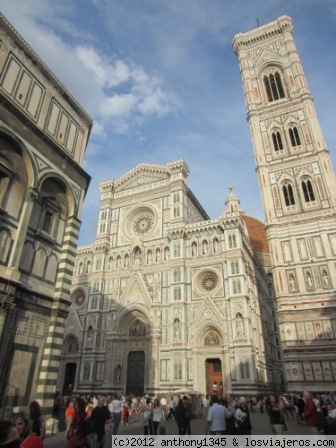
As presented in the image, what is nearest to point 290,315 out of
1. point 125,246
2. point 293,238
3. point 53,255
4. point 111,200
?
point 293,238

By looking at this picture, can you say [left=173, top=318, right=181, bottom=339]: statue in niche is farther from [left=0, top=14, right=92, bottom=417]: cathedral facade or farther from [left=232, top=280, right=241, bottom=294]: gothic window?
[left=0, top=14, right=92, bottom=417]: cathedral facade

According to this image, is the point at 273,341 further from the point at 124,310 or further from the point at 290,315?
the point at 124,310

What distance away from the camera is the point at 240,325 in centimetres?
2586

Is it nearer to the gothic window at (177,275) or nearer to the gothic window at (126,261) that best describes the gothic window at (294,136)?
the gothic window at (177,275)

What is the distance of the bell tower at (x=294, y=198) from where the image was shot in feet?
77.8

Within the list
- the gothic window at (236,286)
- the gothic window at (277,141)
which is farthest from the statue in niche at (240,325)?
the gothic window at (277,141)

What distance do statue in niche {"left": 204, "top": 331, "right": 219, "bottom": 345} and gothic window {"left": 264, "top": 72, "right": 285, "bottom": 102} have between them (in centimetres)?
2617

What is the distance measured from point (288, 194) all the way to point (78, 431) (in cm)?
2818

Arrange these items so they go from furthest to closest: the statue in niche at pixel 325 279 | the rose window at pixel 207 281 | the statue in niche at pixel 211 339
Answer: the rose window at pixel 207 281, the statue in niche at pixel 211 339, the statue in niche at pixel 325 279

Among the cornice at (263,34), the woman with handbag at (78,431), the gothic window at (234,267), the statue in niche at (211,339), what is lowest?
→ the woman with handbag at (78,431)

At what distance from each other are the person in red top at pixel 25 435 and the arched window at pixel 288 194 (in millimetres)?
28875

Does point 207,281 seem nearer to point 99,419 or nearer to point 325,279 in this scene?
Result: point 325,279

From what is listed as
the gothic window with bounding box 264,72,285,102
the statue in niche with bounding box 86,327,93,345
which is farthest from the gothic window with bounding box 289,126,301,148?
the statue in niche with bounding box 86,327,93,345

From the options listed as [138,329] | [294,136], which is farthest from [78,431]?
[294,136]
